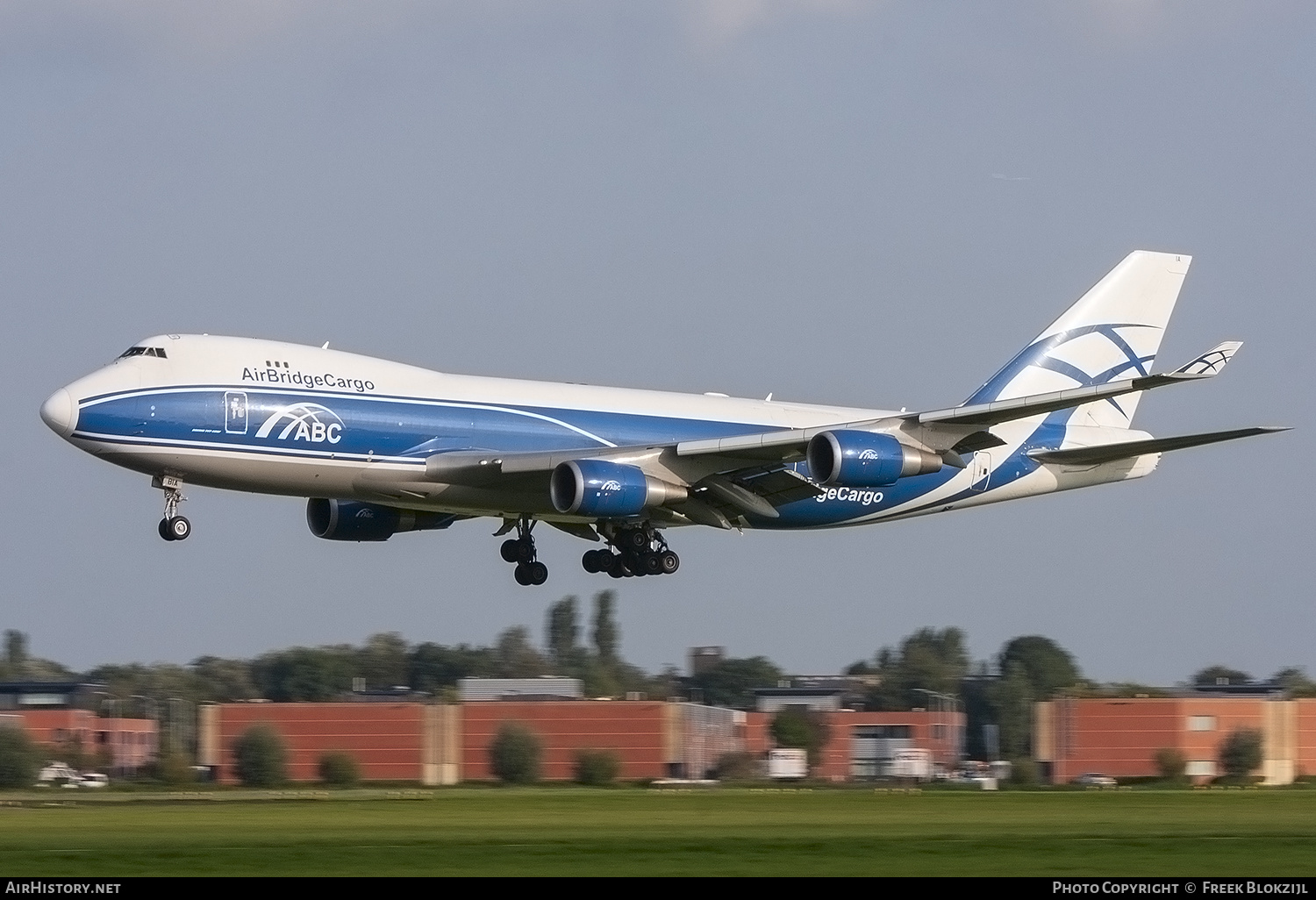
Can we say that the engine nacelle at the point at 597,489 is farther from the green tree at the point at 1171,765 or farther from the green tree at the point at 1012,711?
the green tree at the point at 1012,711

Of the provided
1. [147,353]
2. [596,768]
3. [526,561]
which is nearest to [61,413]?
[147,353]

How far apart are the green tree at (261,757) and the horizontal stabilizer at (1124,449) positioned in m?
25.2

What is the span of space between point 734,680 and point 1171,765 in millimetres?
55134

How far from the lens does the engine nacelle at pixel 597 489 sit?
41281 millimetres

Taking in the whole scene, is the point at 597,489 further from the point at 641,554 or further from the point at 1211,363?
the point at 1211,363

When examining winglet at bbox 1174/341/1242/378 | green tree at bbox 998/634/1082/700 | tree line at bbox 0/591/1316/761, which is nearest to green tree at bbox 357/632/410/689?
tree line at bbox 0/591/1316/761

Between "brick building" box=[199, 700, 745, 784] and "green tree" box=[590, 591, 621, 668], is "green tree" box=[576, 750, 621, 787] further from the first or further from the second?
"green tree" box=[590, 591, 621, 668]

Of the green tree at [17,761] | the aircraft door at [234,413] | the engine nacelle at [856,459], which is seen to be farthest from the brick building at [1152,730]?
the aircraft door at [234,413]

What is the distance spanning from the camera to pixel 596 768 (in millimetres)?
58281

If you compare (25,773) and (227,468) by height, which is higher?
(227,468)

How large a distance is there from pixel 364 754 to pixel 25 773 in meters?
13.9

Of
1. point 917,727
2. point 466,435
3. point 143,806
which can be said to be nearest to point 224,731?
point 143,806

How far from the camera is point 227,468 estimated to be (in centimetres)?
3953
